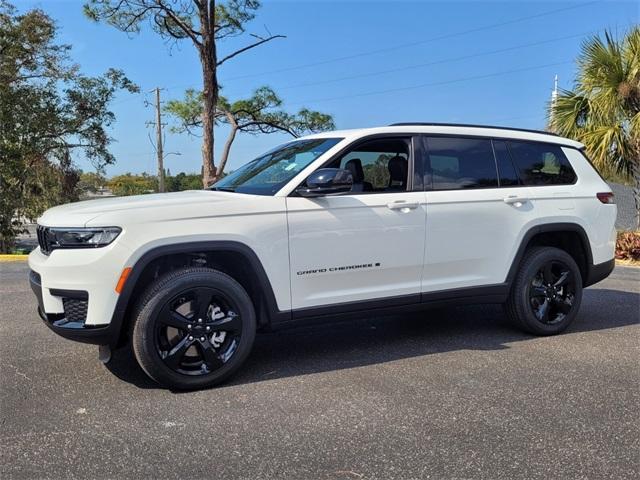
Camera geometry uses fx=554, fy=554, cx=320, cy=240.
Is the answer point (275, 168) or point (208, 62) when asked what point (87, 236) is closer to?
point (275, 168)

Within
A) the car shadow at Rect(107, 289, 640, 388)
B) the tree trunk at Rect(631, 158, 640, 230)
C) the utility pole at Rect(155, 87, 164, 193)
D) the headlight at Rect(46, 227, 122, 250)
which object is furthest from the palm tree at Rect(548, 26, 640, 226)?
the utility pole at Rect(155, 87, 164, 193)

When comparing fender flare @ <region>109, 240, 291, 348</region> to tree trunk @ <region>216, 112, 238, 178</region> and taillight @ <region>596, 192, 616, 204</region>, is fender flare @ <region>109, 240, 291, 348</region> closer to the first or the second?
taillight @ <region>596, 192, 616, 204</region>

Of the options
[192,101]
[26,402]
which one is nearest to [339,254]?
[26,402]

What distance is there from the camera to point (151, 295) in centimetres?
357

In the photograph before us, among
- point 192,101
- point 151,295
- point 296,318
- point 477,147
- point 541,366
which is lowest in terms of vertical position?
point 541,366

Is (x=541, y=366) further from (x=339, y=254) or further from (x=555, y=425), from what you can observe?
(x=339, y=254)

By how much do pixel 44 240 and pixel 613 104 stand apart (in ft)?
36.7

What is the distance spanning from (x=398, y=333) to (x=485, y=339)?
2.54 feet

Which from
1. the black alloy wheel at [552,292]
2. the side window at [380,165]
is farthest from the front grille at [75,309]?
the black alloy wheel at [552,292]

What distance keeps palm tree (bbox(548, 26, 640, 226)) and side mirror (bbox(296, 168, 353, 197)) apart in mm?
9164

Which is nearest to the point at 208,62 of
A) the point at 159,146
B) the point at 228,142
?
the point at 228,142

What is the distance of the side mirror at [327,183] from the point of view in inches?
153

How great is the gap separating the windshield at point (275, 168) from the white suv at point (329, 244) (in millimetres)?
19

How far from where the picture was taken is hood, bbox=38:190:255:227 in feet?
11.4
